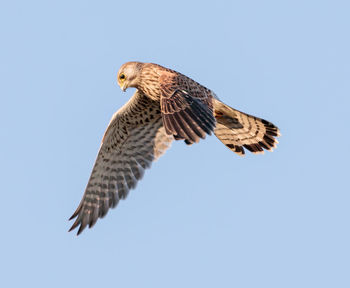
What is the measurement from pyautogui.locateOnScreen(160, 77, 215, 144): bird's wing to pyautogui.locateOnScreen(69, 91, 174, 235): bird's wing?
4.99ft

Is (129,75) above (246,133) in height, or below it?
below

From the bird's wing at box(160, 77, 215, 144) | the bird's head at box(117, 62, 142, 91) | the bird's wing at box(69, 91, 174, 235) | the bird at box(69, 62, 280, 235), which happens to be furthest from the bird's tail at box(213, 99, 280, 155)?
the bird's head at box(117, 62, 142, 91)

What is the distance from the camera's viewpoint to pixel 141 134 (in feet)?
32.1

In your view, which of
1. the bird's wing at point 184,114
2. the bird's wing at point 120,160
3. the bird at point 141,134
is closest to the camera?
the bird's wing at point 184,114

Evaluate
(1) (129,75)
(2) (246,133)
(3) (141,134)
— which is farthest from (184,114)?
(3) (141,134)

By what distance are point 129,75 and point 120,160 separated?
1.64 m

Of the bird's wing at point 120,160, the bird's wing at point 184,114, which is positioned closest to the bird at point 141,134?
the bird's wing at point 120,160

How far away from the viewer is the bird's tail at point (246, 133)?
9.33m

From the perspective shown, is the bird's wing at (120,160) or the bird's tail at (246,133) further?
the bird's wing at (120,160)

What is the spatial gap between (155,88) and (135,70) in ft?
1.32

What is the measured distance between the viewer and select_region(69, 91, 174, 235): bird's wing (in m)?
9.61

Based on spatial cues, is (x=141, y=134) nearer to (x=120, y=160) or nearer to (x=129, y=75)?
(x=120, y=160)

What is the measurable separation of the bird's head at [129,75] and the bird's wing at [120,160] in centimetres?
83

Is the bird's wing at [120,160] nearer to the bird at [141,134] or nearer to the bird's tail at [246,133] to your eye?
the bird at [141,134]
